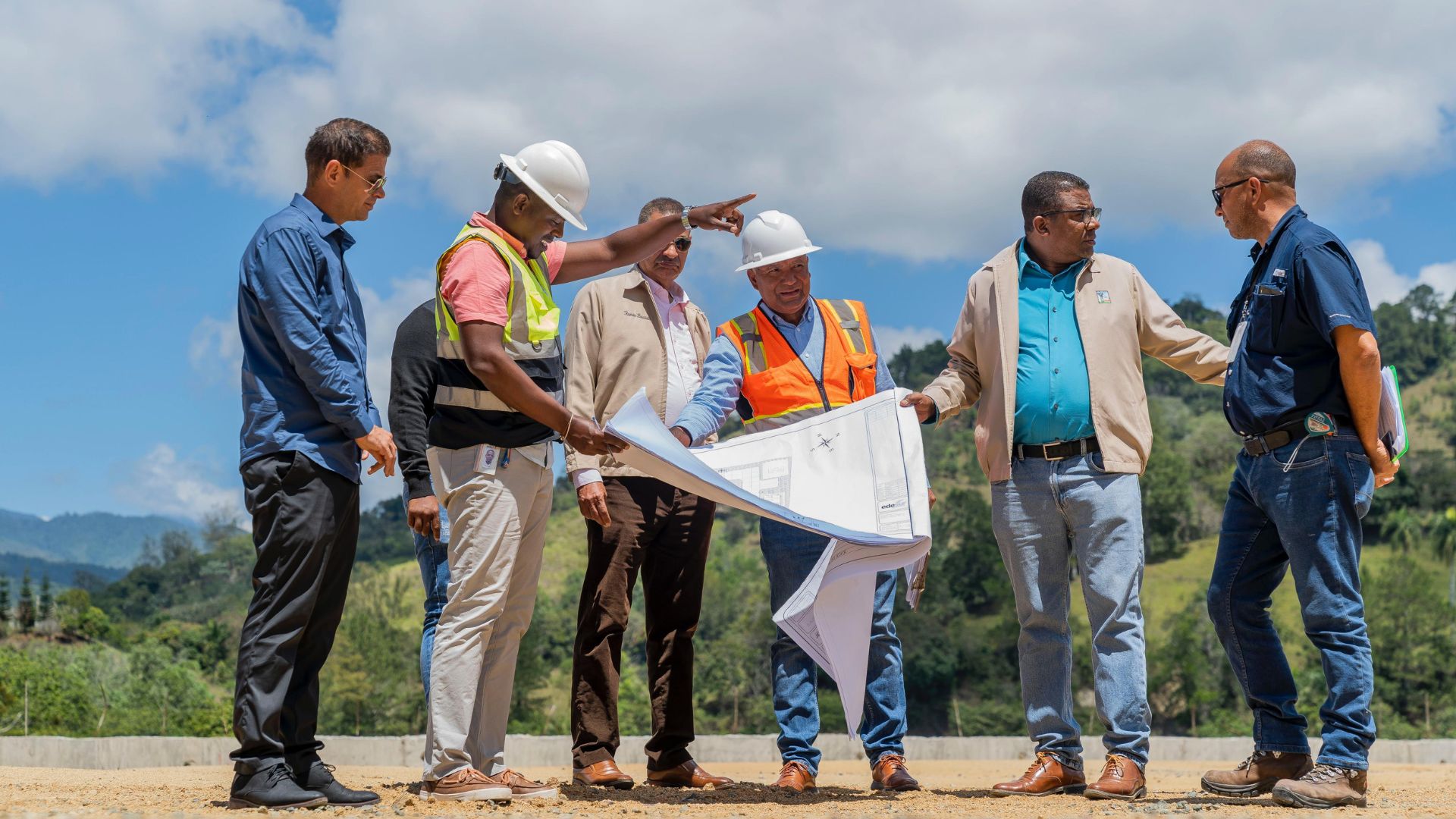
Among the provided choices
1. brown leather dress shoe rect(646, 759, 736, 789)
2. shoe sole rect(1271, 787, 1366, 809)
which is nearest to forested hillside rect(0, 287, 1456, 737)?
brown leather dress shoe rect(646, 759, 736, 789)

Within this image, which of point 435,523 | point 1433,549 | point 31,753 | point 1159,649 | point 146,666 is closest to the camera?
point 435,523

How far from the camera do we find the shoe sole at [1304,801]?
433 cm

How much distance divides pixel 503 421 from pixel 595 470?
2.39ft

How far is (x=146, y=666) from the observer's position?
45969mm

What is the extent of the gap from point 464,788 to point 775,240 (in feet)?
8.62

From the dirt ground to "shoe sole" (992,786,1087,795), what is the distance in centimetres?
6

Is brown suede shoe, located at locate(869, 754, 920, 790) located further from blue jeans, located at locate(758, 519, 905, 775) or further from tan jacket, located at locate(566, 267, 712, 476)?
tan jacket, located at locate(566, 267, 712, 476)

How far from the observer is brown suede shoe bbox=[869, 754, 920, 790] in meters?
5.34

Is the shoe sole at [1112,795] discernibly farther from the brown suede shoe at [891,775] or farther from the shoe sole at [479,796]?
the shoe sole at [479,796]

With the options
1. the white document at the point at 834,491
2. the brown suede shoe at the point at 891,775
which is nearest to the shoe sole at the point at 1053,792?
the brown suede shoe at the point at 891,775

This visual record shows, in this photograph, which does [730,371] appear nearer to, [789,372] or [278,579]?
[789,372]

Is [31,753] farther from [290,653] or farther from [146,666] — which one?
[146,666]

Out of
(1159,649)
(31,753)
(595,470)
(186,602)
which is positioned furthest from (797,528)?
(186,602)

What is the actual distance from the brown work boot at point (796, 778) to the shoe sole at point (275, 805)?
1.91 m
